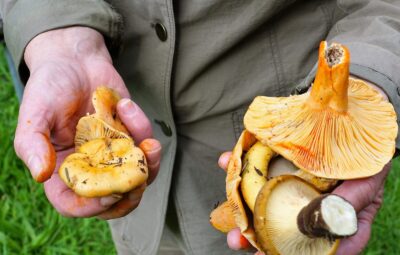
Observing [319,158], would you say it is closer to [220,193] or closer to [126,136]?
[126,136]

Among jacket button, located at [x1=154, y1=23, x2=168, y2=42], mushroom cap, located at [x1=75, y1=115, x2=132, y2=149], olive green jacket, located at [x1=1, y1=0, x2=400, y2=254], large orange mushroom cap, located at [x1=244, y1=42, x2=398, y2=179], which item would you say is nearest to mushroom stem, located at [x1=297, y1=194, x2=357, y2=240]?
large orange mushroom cap, located at [x1=244, y1=42, x2=398, y2=179]

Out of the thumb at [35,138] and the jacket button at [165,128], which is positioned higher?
the thumb at [35,138]

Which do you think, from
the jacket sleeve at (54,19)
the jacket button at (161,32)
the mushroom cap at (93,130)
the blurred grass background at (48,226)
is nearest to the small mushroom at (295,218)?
the mushroom cap at (93,130)

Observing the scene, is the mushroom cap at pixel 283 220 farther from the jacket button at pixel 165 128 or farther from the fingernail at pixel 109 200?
the jacket button at pixel 165 128

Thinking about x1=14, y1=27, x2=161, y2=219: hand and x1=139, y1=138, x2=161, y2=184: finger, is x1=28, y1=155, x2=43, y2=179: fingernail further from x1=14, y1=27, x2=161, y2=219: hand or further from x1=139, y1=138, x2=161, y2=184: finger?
x1=139, y1=138, x2=161, y2=184: finger

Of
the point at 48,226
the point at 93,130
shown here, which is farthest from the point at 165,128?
the point at 48,226

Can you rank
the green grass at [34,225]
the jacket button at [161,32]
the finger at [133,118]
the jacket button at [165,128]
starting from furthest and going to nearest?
1. the green grass at [34,225]
2. the jacket button at [165,128]
3. the jacket button at [161,32]
4. the finger at [133,118]

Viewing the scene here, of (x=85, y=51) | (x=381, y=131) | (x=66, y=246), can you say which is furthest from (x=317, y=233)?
(x=66, y=246)
